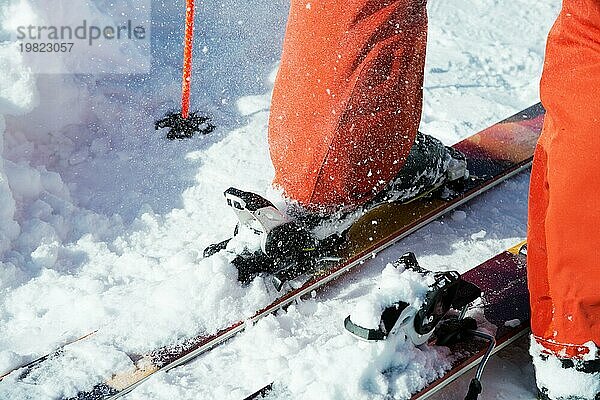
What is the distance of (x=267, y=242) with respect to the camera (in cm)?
215

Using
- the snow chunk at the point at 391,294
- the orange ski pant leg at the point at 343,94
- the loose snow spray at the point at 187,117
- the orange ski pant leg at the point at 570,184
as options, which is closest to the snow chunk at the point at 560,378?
the orange ski pant leg at the point at 570,184

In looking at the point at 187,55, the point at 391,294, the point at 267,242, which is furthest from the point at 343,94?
the point at 187,55

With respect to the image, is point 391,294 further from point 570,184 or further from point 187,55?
point 187,55

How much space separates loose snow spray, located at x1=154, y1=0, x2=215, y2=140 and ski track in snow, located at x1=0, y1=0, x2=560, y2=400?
60 millimetres

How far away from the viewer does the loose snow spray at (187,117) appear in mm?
3139

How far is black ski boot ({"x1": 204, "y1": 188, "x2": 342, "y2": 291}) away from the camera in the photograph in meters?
2.14

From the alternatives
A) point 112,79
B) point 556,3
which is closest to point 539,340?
point 112,79

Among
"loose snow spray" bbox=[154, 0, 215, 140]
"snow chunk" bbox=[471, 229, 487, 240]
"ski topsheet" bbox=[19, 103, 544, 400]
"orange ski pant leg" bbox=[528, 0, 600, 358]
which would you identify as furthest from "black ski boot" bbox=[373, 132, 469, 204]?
"loose snow spray" bbox=[154, 0, 215, 140]

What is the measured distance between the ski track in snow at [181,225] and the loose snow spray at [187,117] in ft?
0.20

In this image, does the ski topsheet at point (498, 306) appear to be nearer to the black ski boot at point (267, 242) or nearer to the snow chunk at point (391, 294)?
the snow chunk at point (391, 294)

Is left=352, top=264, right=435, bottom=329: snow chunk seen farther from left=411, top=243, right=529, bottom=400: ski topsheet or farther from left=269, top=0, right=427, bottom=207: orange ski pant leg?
left=269, top=0, right=427, bottom=207: orange ski pant leg

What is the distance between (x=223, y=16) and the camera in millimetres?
4176

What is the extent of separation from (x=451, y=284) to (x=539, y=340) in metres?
0.24

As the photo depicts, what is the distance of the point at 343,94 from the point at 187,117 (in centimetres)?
132
